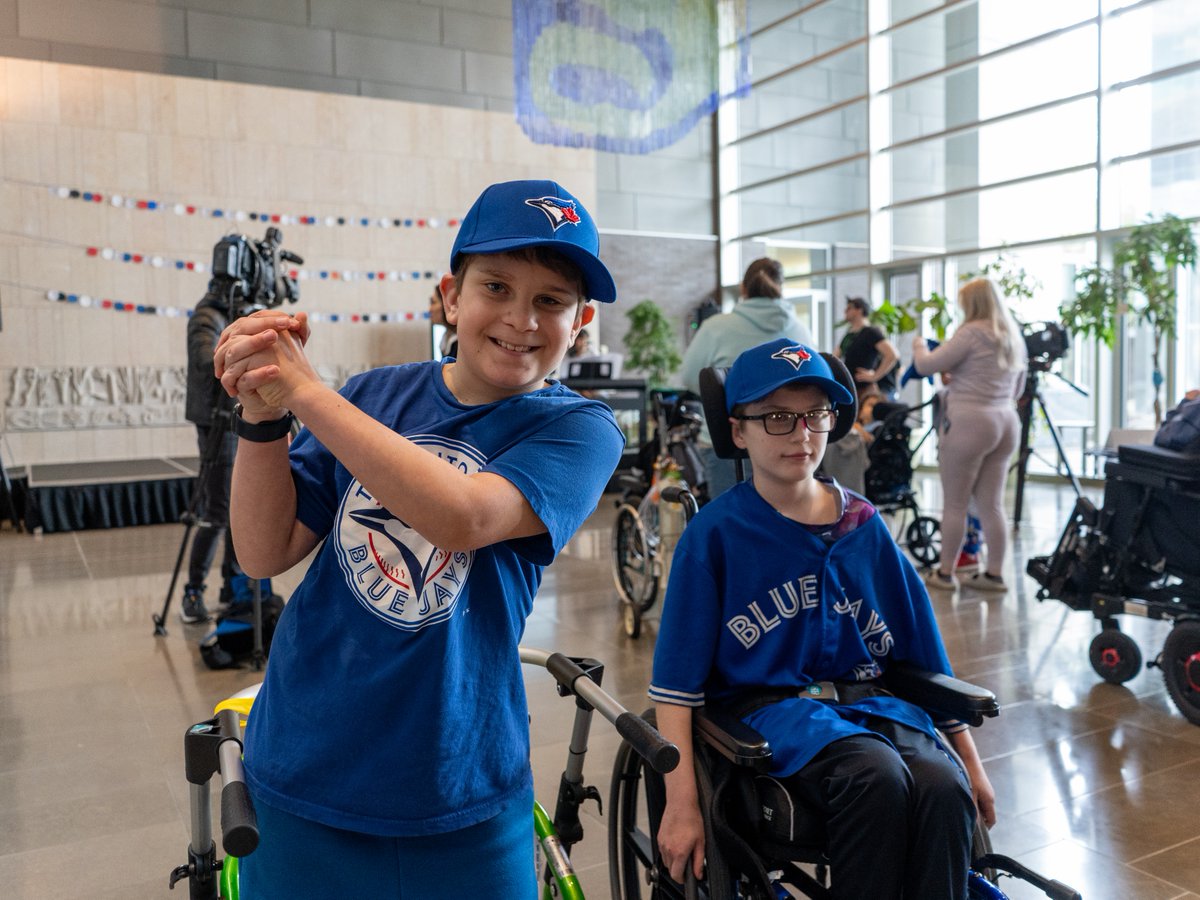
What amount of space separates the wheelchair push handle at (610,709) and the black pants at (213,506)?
335 centimetres

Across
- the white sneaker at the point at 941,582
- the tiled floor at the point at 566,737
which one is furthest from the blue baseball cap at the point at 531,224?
the white sneaker at the point at 941,582

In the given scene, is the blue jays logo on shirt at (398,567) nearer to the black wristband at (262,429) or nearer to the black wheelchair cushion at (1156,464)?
the black wristband at (262,429)

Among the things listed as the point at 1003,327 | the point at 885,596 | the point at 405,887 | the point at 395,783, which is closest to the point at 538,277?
the point at 395,783

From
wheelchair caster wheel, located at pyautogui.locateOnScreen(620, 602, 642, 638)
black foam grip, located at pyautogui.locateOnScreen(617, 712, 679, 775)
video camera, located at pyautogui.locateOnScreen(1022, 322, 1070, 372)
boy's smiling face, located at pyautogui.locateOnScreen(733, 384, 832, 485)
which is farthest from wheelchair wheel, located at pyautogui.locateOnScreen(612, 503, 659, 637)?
black foam grip, located at pyautogui.locateOnScreen(617, 712, 679, 775)

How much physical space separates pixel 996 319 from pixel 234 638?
419 cm

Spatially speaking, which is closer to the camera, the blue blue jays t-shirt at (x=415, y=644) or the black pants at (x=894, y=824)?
the blue blue jays t-shirt at (x=415, y=644)

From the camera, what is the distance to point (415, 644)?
104 cm

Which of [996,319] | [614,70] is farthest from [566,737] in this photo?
[614,70]

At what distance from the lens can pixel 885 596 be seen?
5.90ft

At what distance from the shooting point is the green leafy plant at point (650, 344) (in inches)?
559

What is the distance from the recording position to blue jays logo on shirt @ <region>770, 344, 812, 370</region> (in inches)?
73.2

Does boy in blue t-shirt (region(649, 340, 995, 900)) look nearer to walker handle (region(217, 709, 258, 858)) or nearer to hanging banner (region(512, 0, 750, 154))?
walker handle (region(217, 709, 258, 858))

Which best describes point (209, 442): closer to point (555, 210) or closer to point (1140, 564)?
point (555, 210)

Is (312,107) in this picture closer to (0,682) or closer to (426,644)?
(0,682)
